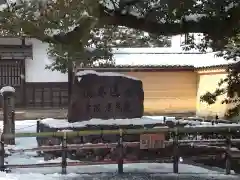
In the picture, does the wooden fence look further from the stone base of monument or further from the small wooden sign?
the stone base of monument

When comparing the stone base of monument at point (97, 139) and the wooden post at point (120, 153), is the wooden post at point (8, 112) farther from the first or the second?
the wooden post at point (120, 153)

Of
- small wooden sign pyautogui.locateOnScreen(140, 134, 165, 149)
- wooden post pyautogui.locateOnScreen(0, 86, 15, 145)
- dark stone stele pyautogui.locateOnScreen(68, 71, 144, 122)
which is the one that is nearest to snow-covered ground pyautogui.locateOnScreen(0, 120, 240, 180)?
small wooden sign pyautogui.locateOnScreen(140, 134, 165, 149)

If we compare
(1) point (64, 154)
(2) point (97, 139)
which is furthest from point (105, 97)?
(1) point (64, 154)

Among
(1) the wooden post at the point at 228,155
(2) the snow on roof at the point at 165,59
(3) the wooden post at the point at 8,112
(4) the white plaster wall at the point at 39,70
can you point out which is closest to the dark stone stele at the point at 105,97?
(3) the wooden post at the point at 8,112

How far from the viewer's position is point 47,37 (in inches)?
271

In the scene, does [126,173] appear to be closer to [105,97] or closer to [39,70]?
[105,97]

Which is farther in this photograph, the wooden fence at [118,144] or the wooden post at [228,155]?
the wooden post at [228,155]

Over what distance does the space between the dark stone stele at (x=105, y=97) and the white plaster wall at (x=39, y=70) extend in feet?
53.4

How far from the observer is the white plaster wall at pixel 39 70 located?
2945cm

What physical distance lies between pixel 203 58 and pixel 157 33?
23.1 m

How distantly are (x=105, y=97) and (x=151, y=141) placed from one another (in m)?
4.10

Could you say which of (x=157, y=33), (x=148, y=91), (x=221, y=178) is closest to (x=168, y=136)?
(x=221, y=178)

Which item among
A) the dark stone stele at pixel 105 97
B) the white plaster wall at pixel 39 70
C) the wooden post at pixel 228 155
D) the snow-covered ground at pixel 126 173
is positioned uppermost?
the white plaster wall at pixel 39 70

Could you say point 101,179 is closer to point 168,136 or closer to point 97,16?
point 168,136
